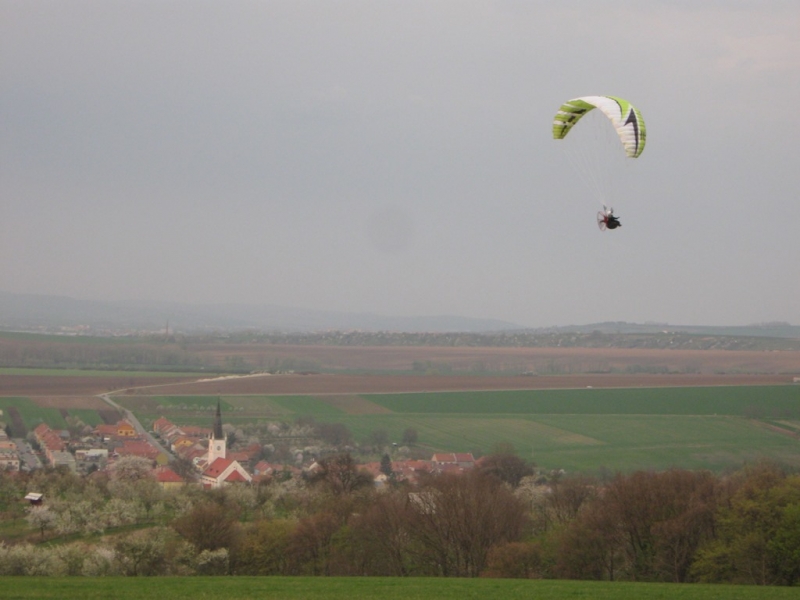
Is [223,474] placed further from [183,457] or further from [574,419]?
[574,419]

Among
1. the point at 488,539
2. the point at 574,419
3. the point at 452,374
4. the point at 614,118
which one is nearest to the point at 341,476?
the point at 488,539

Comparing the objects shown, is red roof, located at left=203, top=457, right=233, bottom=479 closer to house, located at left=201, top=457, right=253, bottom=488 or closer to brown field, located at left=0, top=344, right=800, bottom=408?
house, located at left=201, top=457, right=253, bottom=488

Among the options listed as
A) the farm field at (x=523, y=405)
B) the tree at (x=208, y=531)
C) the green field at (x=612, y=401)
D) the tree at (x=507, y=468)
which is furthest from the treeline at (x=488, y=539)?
the green field at (x=612, y=401)

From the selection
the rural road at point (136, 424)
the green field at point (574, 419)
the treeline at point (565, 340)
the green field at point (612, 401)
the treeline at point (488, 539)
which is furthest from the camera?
the treeline at point (565, 340)

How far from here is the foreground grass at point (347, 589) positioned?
15.1m

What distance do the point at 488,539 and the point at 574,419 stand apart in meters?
37.7

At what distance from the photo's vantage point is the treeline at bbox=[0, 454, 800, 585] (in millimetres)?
21594

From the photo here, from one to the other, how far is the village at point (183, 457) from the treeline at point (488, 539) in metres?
12.6

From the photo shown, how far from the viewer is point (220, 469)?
45.4 m

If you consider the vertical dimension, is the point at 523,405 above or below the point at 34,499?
above

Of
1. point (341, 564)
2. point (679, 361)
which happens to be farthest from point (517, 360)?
point (341, 564)

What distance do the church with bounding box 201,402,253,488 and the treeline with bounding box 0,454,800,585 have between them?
1336 cm

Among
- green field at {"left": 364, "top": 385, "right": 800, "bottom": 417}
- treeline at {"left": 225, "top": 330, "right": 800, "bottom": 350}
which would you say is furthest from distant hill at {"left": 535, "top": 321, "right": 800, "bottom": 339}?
green field at {"left": 364, "top": 385, "right": 800, "bottom": 417}

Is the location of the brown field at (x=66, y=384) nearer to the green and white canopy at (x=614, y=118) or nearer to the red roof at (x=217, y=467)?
the red roof at (x=217, y=467)
